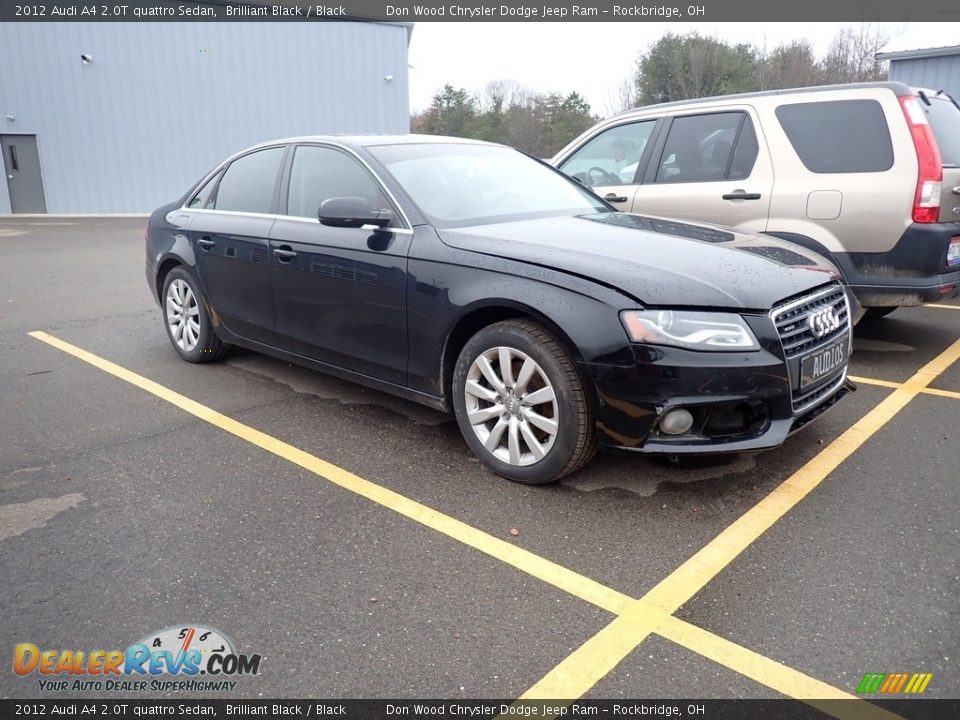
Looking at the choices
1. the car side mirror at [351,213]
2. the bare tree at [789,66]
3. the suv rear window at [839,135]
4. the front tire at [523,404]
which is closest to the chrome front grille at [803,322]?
the front tire at [523,404]

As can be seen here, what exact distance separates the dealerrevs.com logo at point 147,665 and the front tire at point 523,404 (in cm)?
148

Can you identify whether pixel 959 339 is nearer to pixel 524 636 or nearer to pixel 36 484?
pixel 524 636

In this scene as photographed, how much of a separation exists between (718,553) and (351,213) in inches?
91.9

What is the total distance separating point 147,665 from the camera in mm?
2301

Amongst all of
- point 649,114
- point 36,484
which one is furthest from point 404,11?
point 36,484

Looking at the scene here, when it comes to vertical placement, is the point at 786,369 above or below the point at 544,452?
above

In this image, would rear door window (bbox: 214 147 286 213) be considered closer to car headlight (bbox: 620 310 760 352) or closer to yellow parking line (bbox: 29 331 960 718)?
yellow parking line (bbox: 29 331 960 718)

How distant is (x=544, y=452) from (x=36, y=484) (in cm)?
237

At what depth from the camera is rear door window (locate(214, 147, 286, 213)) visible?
474cm

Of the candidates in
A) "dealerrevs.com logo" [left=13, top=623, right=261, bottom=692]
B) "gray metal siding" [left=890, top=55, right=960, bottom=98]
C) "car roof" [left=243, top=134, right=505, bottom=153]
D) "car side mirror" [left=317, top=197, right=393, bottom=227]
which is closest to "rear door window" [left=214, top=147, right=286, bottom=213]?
"car roof" [left=243, top=134, right=505, bottom=153]

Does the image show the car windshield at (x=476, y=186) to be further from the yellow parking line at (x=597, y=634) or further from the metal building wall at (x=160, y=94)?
the metal building wall at (x=160, y=94)

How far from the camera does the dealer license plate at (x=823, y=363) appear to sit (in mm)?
3221

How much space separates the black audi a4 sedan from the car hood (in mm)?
12

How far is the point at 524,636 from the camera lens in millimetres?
2395
